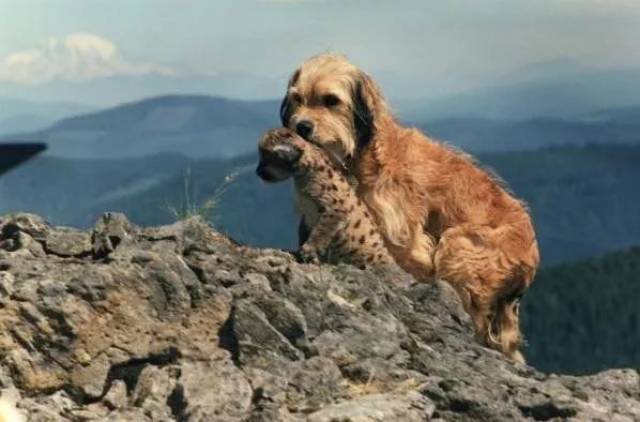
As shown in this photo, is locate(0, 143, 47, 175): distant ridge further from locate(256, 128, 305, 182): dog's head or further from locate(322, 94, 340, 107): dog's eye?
locate(322, 94, 340, 107): dog's eye

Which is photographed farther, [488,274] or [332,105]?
[488,274]

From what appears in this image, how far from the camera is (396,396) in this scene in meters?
9.12

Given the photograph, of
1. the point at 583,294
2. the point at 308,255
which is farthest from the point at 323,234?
the point at 583,294

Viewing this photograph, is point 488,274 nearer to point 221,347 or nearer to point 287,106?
point 287,106

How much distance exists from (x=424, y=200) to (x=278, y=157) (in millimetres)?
1809

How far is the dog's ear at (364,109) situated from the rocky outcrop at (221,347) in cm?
231

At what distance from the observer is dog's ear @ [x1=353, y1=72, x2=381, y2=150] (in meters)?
12.5

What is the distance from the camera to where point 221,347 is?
9.21 m

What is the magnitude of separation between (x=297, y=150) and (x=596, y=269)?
181456mm

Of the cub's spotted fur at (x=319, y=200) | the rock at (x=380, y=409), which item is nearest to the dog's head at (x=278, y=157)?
the cub's spotted fur at (x=319, y=200)

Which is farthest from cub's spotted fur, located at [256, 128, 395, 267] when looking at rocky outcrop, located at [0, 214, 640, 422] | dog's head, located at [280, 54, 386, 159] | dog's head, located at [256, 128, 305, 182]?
rocky outcrop, located at [0, 214, 640, 422]

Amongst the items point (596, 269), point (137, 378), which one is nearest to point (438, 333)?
point (137, 378)

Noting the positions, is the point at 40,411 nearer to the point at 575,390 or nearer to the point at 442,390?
the point at 442,390

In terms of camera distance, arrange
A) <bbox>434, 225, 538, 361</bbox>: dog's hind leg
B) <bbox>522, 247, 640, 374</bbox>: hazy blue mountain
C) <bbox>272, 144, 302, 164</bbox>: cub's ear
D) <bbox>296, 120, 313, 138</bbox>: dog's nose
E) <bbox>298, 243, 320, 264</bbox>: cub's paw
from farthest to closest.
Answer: <bbox>522, 247, 640, 374</bbox>: hazy blue mountain
<bbox>434, 225, 538, 361</bbox>: dog's hind leg
<bbox>296, 120, 313, 138</bbox>: dog's nose
<bbox>272, 144, 302, 164</bbox>: cub's ear
<bbox>298, 243, 320, 264</bbox>: cub's paw
